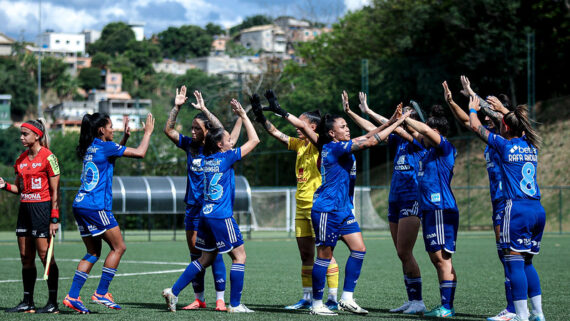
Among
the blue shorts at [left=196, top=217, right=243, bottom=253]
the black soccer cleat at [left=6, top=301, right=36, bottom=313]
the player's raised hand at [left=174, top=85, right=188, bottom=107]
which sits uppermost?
the player's raised hand at [left=174, top=85, right=188, bottom=107]

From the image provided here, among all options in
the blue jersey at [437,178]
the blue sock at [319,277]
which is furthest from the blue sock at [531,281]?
the blue sock at [319,277]

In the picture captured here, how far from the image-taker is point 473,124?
319 inches

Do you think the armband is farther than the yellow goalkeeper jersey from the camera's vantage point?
No

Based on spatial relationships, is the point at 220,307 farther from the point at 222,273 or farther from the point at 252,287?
the point at 252,287

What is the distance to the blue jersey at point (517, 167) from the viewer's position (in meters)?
7.84

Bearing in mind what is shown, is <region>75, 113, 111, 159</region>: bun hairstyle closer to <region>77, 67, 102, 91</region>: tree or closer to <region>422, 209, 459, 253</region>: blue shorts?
<region>422, 209, 459, 253</region>: blue shorts

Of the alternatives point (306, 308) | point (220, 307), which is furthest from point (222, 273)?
point (306, 308)

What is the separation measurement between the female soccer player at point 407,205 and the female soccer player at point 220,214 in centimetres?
150

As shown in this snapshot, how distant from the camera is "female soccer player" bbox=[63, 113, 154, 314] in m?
9.08

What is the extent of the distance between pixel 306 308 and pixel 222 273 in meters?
1.14

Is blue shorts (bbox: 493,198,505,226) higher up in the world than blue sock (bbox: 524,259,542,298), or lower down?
higher up

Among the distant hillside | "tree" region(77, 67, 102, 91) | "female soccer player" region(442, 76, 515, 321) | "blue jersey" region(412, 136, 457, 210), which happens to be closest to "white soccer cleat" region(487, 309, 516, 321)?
"female soccer player" region(442, 76, 515, 321)

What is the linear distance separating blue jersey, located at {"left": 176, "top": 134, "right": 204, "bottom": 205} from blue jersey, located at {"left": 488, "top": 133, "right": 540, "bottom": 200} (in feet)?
11.9

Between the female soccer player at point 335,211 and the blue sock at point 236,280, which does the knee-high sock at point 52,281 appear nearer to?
the blue sock at point 236,280
